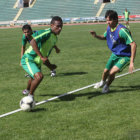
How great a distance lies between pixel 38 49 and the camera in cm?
630

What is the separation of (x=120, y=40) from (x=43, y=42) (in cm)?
178

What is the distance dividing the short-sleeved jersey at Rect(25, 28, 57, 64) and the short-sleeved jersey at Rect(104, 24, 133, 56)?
4.58ft

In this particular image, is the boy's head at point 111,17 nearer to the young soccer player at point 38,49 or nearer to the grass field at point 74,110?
the young soccer player at point 38,49

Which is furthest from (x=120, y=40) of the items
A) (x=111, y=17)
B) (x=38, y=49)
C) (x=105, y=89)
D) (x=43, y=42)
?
(x=38, y=49)

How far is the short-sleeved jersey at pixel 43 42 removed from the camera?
6422 millimetres

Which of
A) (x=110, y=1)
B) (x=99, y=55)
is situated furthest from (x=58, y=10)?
(x=99, y=55)

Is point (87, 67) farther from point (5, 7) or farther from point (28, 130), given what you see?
point (5, 7)

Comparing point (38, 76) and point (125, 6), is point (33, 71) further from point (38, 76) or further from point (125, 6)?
point (125, 6)

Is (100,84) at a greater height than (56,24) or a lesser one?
lesser

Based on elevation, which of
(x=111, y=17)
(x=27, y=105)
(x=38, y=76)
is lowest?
(x=27, y=105)

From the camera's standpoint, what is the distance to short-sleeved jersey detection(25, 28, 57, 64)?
6.42 meters

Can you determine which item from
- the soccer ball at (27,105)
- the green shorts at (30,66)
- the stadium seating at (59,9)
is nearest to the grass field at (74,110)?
the soccer ball at (27,105)

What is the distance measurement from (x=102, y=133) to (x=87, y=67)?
21.0 feet

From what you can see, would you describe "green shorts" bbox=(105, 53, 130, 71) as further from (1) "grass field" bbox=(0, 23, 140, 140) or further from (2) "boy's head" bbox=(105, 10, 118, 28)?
(2) "boy's head" bbox=(105, 10, 118, 28)
